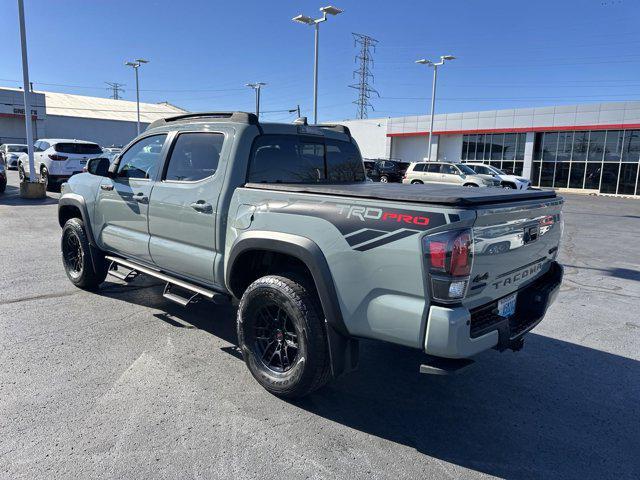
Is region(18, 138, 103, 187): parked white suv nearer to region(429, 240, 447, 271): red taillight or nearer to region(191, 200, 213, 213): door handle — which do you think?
region(191, 200, 213, 213): door handle

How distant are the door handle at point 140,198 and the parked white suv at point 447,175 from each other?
1955 centimetres

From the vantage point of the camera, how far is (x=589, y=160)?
32.6m

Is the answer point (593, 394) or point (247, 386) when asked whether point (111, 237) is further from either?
point (593, 394)

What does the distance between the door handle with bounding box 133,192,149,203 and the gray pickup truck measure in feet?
0.08

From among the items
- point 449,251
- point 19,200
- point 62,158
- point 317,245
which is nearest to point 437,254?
point 449,251

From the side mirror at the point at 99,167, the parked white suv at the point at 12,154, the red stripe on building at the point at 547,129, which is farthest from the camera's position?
the red stripe on building at the point at 547,129

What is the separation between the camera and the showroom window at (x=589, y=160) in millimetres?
30875

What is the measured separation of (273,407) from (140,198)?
8.23ft

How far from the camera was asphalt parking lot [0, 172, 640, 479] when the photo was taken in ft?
9.27

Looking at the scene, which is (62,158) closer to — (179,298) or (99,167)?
(99,167)

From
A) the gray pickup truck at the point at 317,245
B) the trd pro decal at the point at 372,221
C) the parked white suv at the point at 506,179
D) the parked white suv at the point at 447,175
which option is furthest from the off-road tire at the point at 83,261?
the parked white suv at the point at 506,179

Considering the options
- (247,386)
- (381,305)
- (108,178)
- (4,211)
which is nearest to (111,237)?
(108,178)

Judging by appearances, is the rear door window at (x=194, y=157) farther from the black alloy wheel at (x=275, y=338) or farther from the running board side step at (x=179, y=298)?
the black alloy wheel at (x=275, y=338)

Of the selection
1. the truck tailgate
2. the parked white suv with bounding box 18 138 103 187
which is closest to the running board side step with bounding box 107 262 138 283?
the truck tailgate
